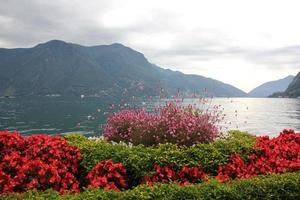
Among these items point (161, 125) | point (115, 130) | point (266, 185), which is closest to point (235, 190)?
point (266, 185)

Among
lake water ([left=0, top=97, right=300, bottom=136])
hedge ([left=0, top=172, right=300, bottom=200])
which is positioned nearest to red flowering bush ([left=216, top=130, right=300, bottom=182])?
hedge ([left=0, top=172, right=300, bottom=200])

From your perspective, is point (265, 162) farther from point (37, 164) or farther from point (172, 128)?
point (37, 164)

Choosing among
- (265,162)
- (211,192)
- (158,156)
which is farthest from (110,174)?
(265,162)

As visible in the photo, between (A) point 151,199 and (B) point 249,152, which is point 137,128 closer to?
(B) point 249,152

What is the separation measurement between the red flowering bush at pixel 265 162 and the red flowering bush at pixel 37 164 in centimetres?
284

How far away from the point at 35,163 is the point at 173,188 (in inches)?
104

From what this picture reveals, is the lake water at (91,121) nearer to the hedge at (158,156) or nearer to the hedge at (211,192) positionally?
the hedge at (158,156)

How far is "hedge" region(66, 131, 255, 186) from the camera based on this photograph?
706cm

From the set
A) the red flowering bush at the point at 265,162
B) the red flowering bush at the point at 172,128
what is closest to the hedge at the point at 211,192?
the red flowering bush at the point at 265,162

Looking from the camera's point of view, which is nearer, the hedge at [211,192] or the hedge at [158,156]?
the hedge at [211,192]

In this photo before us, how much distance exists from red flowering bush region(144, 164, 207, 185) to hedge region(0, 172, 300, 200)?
0.98 meters

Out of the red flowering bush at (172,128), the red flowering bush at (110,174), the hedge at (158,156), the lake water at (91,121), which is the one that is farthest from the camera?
the lake water at (91,121)

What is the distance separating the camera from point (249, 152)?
789cm

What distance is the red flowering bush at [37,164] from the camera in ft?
21.0
